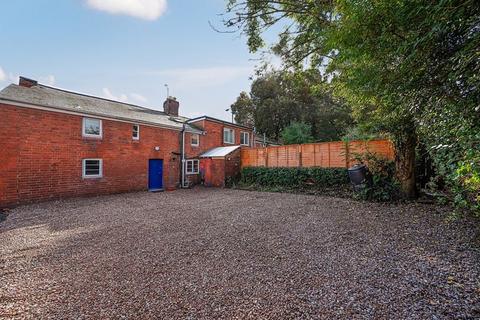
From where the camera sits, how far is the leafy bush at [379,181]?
279 inches

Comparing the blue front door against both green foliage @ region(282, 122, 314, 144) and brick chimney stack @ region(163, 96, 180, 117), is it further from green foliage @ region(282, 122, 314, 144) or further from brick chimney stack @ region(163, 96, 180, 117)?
green foliage @ region(282, 122, 314, 144)

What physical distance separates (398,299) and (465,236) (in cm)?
287

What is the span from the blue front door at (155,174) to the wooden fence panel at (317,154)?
17.4ft

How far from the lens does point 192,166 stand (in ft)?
50.1

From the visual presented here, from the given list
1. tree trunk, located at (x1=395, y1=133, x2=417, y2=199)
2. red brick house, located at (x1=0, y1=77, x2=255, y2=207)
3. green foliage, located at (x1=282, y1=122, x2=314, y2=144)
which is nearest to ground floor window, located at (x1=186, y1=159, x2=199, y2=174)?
red brick house, located at (x1=0, y1=77, x2=255, y2=207)

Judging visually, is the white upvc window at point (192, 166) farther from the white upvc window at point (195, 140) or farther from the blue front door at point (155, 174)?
the blue front door at point (155, 174)

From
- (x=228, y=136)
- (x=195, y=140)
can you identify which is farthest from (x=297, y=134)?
(x=195, y=140)

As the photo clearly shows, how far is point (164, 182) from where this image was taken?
13.6 metres

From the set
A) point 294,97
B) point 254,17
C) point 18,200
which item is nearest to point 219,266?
point 254,17

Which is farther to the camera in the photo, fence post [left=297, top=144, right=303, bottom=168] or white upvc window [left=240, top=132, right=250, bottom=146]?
white upvc window [left=240, top=132, right=250, bottom=146]

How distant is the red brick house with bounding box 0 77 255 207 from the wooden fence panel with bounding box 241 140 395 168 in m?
1.81

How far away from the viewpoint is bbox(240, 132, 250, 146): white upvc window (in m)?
19.9

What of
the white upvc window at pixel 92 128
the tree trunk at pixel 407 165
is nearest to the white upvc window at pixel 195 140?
the white upvc window at pixel 92 128

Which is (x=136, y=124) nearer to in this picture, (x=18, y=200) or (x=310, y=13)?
(x=18, y=200)
